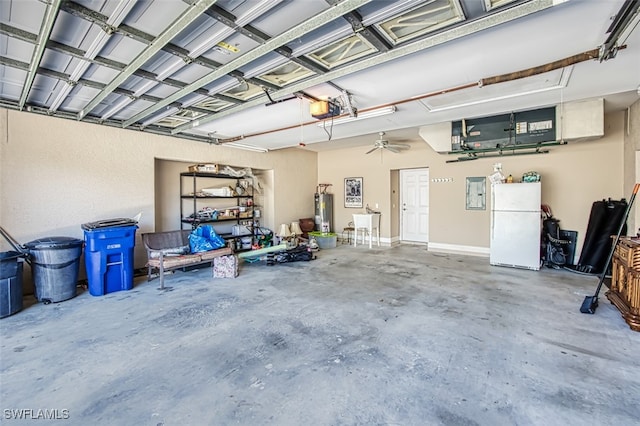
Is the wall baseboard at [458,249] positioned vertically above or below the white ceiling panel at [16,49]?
below

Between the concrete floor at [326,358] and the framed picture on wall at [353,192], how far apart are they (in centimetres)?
447

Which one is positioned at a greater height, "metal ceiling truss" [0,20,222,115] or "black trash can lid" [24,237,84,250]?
"metal ceiling truss" [0,20,222,115]

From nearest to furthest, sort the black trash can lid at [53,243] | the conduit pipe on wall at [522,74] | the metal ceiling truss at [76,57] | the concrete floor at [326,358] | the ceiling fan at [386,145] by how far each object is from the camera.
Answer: the concrete floor at [326,358]
the metal ceiling truss at [76,57]
the conduit pipe on wall at [522,74]
the black trash can lid at [53,243]
the ceiling fan at [386,145]

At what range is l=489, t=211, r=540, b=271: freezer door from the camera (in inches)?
199

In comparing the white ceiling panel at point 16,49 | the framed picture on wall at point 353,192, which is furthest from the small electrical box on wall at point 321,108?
the framed picture on wall at point 353,192

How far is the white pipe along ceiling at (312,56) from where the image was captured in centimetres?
195

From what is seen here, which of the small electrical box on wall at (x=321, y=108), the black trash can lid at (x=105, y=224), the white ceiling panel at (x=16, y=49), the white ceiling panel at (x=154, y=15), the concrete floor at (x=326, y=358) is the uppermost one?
the white ceiling panel at (x=16, y=49)

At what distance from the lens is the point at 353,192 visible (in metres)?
8.46

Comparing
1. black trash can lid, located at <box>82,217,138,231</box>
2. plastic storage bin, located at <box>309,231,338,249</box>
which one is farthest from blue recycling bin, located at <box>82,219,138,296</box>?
plastic storage bin, located at <box>309,231,338,249</box>

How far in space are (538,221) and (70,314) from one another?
699 cm

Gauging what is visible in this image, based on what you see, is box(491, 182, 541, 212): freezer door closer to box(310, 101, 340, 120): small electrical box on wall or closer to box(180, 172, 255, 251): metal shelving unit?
box(310, 101, 340, 120): small electrical box on wall

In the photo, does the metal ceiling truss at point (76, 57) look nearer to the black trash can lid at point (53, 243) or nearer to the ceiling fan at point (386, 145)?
the black trash can lid at point (53, 243)

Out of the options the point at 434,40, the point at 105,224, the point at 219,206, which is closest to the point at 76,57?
the point at 105,224

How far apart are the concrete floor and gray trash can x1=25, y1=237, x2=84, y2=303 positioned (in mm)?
174
